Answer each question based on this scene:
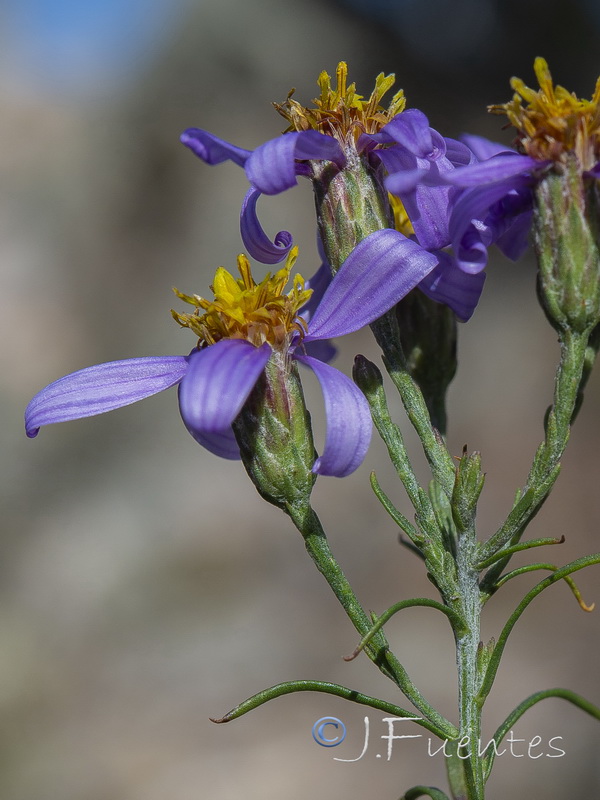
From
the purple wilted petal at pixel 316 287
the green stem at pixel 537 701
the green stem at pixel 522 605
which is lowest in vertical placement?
the green stem at pixel 537 701

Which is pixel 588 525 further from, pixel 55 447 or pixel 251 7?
pixel 251 7

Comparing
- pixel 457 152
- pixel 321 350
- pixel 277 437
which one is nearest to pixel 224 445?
pixel 277 437

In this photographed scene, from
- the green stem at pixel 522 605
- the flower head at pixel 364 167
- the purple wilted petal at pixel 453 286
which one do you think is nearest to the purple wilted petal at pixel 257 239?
the flower head at pixel 364 167

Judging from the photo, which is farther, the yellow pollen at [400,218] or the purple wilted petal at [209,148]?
the yellow pollen at [400,218]

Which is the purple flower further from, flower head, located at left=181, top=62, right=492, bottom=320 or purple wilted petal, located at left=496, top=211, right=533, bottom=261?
purple wilted petal, located at left=496, top=211, right=533, bottom=261

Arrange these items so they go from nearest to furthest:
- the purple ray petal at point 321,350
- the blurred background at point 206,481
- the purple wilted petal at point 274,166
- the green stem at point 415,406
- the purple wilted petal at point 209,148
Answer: the purple wilted petal at point 274,166
the purple wilted petal at point 209,148
the green stem at point 415,406
the purple ray petal at point 321,350
the blurred background at point 206,481

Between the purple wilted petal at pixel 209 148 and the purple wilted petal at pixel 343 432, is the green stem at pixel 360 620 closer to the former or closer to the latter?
the purple wilted petal at pixel 343 432

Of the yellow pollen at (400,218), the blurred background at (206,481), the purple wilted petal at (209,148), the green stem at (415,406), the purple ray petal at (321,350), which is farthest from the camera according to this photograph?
the blurred background at (206,481)
